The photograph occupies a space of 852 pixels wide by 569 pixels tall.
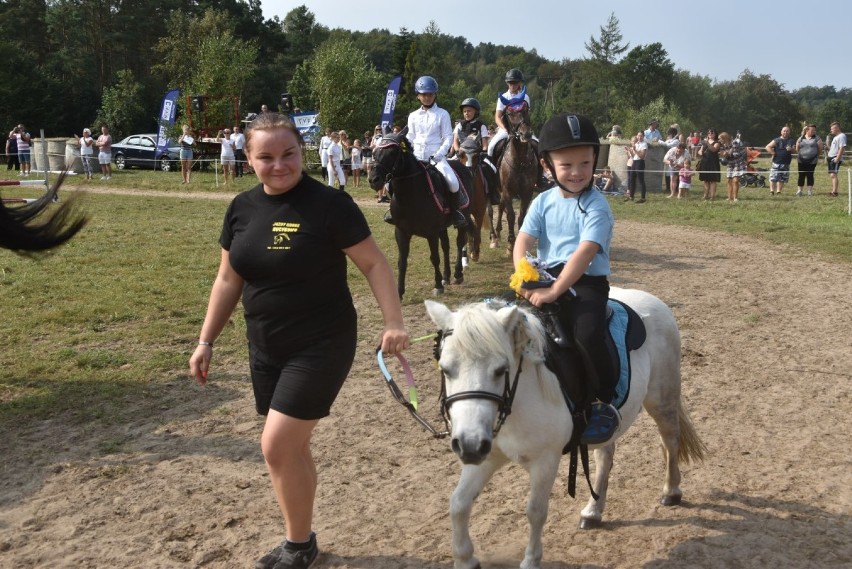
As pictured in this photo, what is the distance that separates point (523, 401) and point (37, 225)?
3.30 metres

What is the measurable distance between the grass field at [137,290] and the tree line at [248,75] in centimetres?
1816

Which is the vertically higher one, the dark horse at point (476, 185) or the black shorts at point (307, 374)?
the dark horse at point (476, 185)

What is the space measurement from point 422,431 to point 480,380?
9.17 ft

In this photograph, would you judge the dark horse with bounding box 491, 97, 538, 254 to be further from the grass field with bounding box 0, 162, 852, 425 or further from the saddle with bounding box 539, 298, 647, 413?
the saddle with bounding box 539, 298, 647, 413

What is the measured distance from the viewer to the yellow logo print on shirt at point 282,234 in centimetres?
342

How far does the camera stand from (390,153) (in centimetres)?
985

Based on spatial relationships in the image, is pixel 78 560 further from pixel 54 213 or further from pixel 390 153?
pixel 390 153

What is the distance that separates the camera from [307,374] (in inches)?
136

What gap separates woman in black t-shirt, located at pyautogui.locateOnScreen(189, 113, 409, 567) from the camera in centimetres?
343

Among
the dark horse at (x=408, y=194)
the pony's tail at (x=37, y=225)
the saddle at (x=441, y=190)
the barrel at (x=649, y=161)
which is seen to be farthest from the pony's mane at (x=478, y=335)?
the barrel at (x=649, y=161)

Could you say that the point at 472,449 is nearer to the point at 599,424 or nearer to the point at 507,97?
the point at 599,424

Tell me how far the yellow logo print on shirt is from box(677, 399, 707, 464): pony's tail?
2546 mm

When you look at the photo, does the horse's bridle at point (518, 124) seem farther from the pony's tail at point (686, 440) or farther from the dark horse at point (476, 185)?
the pony's tail at point (686, 440)

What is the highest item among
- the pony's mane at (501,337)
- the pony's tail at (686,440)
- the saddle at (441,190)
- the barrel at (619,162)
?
the barrel at (619,162)
